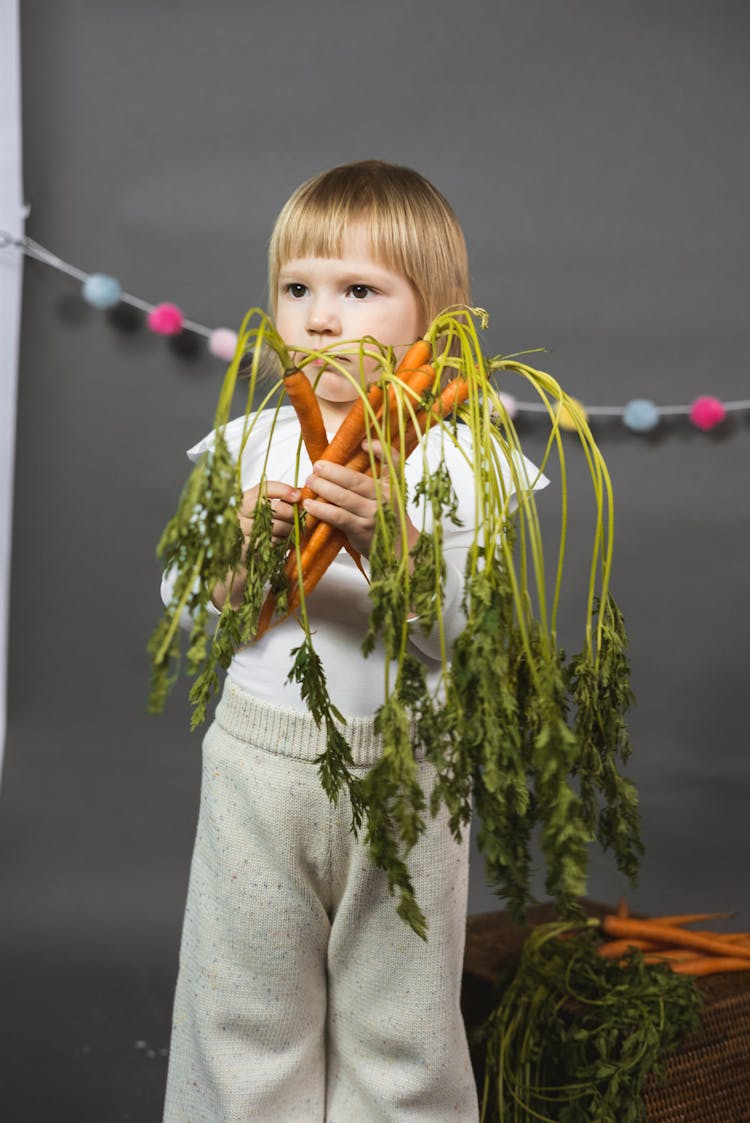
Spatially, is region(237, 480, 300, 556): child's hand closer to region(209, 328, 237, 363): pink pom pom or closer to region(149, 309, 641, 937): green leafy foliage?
region(149, 309, 641, 937): green leafy foliage

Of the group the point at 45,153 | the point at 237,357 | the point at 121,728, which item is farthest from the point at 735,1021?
the point at 45,153

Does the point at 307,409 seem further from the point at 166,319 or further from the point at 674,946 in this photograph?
the point at 166,319

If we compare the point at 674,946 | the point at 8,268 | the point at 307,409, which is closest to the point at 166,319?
the point at 8,268

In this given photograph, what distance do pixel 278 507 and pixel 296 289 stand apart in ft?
1.24

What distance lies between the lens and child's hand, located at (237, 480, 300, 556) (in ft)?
3.90

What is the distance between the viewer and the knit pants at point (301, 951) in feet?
4.58

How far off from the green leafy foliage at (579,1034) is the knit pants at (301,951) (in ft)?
0.56

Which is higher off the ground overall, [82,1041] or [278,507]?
[278,507]

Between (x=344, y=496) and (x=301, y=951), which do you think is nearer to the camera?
(x=344, y=496)

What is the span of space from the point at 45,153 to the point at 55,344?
35 centimetres

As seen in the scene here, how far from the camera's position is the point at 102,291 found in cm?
238

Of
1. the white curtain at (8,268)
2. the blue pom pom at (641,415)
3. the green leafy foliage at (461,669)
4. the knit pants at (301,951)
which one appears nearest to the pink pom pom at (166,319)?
the white curtain at (8,268)

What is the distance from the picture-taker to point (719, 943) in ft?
5.91

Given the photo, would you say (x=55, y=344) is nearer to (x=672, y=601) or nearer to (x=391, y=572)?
(x=672, y=601)
